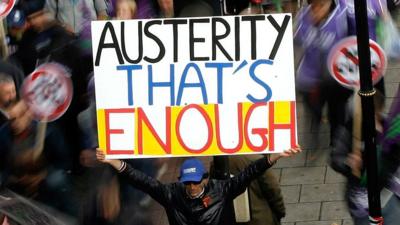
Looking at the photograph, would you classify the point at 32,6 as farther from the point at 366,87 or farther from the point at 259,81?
the point at 366,87

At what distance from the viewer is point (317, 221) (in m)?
7.99

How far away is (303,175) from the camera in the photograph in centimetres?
891

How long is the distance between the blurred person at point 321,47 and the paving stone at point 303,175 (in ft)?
1.90

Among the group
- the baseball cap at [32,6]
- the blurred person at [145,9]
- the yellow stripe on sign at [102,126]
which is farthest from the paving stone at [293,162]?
the yellow stripe on sign at [102,126]

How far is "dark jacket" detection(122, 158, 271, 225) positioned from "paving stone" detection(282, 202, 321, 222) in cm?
202

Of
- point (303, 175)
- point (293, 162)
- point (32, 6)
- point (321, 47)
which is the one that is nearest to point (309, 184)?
point (303, 175)

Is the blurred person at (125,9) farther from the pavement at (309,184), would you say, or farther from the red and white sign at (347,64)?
the red and white sign at (347,64)

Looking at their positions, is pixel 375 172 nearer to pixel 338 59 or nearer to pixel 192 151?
pixel 192 151

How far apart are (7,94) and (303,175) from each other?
9.85ft

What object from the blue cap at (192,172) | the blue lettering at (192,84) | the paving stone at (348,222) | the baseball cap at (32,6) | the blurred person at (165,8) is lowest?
the paving stone at (348,222)

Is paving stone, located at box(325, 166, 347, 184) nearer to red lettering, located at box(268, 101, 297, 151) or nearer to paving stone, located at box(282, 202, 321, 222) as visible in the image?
paving stone, located at box(282, 202, 321, 222)

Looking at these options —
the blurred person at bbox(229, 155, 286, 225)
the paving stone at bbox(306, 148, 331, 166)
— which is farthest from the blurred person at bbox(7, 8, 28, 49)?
the blurred person at bbox(229, 155, 286, 225)

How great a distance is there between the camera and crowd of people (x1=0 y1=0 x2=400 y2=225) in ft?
20.0

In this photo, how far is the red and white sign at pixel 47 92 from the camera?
7.35 m
